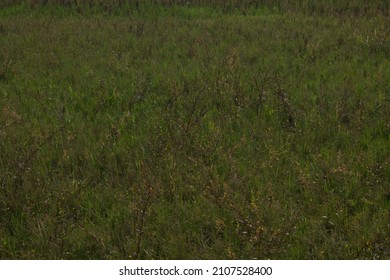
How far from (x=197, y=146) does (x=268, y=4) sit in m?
7.87

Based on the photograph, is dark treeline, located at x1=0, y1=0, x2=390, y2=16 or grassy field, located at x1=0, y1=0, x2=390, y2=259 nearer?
grassy field, located at x1=0, y1=0, x2=390, y2=259

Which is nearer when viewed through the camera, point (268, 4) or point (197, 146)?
point (197, 146)

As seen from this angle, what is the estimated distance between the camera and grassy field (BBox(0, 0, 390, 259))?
10.4ft

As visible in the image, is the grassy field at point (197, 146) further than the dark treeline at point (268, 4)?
No

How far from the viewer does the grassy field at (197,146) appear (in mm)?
3162

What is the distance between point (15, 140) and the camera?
14.8ft

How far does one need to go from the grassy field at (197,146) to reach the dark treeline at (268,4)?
2.20 metres

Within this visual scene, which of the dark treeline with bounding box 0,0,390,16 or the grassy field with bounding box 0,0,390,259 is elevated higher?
the dark treeline with bounding box 0,0,390,16

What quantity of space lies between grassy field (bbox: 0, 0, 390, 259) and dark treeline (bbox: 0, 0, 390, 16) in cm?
220

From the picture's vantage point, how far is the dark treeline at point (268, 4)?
10047 mm

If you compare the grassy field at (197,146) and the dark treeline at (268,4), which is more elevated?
the dark treeline at (268,4)

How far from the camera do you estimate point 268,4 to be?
11.1m

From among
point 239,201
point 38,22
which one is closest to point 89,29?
point 38,22

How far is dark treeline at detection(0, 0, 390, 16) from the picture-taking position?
10.0 m
